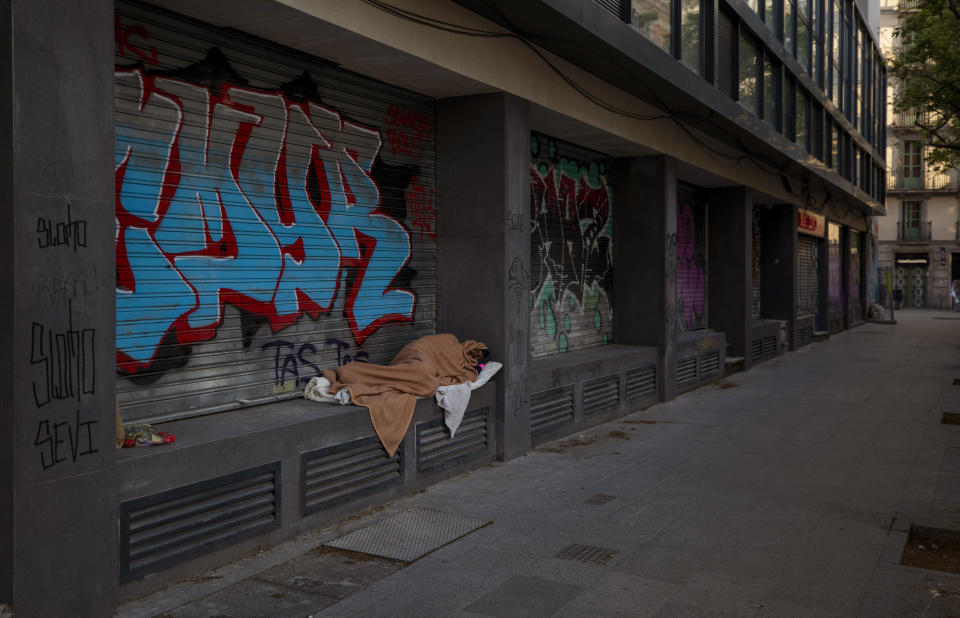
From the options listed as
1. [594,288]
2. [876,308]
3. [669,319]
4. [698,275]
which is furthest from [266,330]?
[876,308]

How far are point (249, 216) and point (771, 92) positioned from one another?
11655 mm

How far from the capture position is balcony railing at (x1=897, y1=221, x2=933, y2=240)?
44.4 m

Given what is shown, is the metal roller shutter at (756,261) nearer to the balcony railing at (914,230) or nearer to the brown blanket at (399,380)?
the brown blanket at (399,380)

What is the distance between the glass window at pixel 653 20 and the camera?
9.15m

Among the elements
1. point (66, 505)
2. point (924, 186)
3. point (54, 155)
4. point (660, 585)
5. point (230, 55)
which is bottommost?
point (660, 585)

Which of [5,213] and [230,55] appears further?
[230,55]

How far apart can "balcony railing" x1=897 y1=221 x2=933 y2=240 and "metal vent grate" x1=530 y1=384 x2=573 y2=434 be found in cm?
4298

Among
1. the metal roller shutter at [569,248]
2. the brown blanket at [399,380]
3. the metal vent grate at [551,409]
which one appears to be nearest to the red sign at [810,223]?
the metal roller shutter at [569,248]

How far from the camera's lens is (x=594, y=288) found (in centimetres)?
1148

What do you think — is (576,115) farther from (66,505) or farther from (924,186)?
(924,186)

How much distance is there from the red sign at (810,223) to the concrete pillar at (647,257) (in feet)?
32.1

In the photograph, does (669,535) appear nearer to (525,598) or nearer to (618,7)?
(525,598)


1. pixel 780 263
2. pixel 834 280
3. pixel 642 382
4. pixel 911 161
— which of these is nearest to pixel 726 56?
pixel 642 382

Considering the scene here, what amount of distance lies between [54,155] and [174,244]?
1631 millimetres
